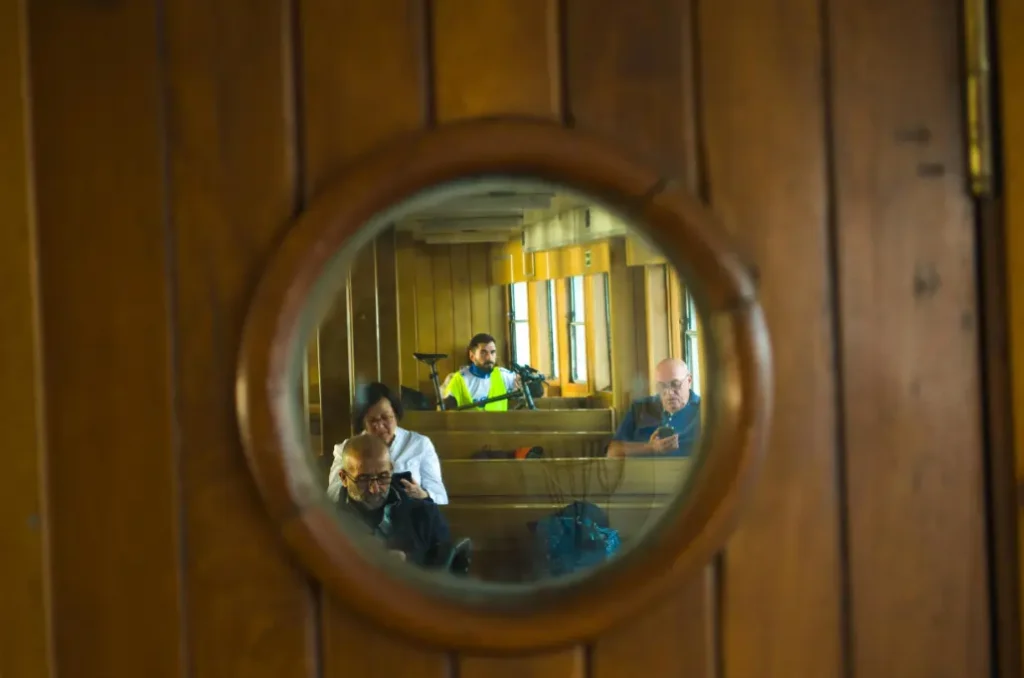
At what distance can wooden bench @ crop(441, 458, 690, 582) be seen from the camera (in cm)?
61

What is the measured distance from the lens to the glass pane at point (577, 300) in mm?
620

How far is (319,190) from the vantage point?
567mm

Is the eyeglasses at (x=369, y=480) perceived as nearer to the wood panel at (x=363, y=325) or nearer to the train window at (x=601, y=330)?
the wood panel at (x=363, y=325)

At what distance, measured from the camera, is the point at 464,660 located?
22.9 inches

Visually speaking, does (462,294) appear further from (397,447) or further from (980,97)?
(980,97)

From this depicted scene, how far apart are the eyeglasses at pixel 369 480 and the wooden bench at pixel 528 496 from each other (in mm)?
37

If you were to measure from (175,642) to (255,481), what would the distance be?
0.12m

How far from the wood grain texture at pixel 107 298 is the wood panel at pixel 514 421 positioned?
4.9 inches

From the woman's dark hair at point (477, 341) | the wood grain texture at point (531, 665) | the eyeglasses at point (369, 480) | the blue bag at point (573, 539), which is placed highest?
the woman's dark hair at point (477, 341)

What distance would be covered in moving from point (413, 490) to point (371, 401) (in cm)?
7

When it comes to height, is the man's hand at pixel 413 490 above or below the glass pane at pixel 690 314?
below

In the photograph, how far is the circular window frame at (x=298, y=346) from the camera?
56 cm

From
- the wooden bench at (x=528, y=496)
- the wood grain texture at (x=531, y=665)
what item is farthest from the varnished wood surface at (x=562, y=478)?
the wood grain texture at (x=531, y=665)

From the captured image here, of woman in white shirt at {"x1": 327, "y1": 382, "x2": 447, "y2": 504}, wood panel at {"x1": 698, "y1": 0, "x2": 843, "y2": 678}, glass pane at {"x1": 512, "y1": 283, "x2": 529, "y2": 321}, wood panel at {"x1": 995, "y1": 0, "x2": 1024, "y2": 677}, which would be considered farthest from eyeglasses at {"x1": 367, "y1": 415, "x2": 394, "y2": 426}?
wood panel at {"x1": 995, "y1": 0, "x2": 1024, "y2": 677}
